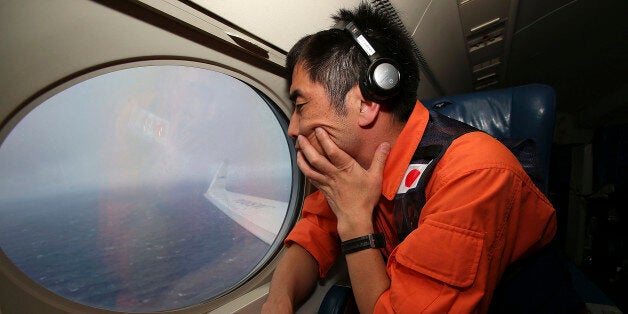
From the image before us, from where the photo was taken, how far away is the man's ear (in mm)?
1121

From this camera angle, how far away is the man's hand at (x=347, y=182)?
1056 millimetres

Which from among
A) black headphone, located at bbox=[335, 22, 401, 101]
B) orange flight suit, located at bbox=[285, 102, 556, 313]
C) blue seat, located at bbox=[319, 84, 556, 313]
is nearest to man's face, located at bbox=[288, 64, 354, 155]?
black headphone, located at bbox=[335, 22, 401, 101]

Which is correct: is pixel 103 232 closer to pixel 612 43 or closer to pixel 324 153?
pixel 324 153

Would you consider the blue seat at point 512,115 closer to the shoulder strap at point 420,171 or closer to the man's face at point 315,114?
the shoulder strap at point 420,171

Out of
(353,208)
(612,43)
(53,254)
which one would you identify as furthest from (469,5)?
(53,254)

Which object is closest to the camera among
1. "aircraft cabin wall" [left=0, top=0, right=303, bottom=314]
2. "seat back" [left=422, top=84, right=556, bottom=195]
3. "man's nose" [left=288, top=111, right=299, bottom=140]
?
"aircraft cabin wall" [left=0, top=0, right=303, bottom=314]

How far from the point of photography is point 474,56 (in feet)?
9.32

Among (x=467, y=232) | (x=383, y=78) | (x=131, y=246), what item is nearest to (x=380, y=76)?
(x=383, y=78)

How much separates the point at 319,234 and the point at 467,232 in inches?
Result: 31.3

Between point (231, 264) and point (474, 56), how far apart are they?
2830 millimetres

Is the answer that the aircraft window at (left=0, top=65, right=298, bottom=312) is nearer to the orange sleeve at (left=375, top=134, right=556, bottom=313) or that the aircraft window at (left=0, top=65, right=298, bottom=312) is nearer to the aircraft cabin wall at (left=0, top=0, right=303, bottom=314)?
the aircraft cabin wall at (left=0, top=0, right=303, bottom=314)

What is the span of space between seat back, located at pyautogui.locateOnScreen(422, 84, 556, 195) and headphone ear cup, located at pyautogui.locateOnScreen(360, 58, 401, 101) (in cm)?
73

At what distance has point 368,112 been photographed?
3.69 ft

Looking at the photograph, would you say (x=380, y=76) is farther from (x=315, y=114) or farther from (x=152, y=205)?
(x=152, y=205)
